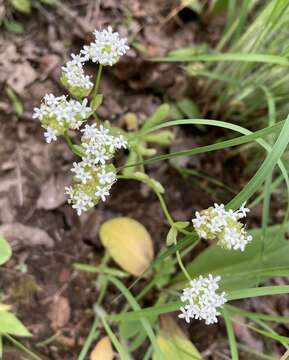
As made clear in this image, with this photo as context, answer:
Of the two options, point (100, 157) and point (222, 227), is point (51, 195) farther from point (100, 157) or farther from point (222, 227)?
point (222, 227)

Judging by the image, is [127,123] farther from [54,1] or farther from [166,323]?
[166,323]

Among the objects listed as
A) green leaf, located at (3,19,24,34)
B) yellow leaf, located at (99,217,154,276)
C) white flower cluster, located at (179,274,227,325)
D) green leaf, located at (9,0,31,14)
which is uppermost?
green leaf, located at (9,0,31,14)

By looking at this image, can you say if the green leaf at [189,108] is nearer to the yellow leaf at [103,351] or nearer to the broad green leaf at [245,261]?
the broad green leaf at [245,261]

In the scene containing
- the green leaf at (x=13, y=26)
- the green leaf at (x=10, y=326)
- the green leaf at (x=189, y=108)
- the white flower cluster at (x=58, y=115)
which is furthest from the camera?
the green leaf at (x=189, y=108)

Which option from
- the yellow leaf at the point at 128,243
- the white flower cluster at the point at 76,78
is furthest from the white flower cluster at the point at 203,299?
the yellow leaf at the point at 128,243

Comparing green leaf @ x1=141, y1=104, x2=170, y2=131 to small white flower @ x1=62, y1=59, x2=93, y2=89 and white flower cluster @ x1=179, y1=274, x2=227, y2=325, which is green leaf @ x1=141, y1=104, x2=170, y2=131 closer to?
small white flower @ x1=62, y1=59, x2=93, y2=89

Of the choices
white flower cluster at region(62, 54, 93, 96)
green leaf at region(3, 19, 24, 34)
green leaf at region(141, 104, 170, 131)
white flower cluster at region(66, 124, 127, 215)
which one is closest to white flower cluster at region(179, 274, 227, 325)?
white flower cluster at region(66, 124, 127, 215)

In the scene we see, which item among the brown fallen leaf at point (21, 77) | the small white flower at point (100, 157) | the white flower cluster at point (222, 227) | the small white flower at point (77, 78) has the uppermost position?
the brown fallen leaf at point (21, 77)
